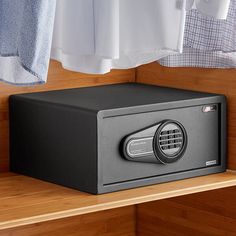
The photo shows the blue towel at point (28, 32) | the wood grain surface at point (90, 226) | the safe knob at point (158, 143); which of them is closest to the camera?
the blue towel at point (28, 32)

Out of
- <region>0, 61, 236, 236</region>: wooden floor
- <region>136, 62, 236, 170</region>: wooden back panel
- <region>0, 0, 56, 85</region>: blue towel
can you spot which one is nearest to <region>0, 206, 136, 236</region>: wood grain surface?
<region>0, 61, 236, 236</region>: wooden floor

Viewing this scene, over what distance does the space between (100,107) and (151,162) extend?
16 centimetres

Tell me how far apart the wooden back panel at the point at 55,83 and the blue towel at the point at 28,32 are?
0.54 meters

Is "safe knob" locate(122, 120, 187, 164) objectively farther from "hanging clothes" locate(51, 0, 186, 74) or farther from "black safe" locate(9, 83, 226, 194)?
"hanging clothes" locate(51, 0, 186, 74)

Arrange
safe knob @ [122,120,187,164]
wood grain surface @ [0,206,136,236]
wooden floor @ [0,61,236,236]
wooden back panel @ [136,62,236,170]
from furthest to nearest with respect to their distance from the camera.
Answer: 1. wood grain surface @ [0,206,136,236]
2. wooden back panel @ [136,62,236,170]
3. safe knob @ [122,120,187,164]
4. wooden floor @ [0,61,236,236]

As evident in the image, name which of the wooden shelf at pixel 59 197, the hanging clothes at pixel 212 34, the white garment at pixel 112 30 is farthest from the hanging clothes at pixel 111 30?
the wooden shelf at pixel 59 197

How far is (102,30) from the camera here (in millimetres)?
1315

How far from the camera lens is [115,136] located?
154cm

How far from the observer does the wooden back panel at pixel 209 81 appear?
66.9 inches

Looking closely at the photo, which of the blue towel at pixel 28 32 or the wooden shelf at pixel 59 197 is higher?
the blue towel at pixel 28 32

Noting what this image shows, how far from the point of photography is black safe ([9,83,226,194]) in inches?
60.1

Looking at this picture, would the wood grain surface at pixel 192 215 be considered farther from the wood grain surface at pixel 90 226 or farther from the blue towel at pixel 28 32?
the blue towel at pixel 28 32

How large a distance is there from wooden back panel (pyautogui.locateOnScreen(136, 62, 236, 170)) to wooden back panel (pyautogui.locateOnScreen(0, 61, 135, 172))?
10cm

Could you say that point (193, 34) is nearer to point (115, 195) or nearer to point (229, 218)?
point (115, 195)
